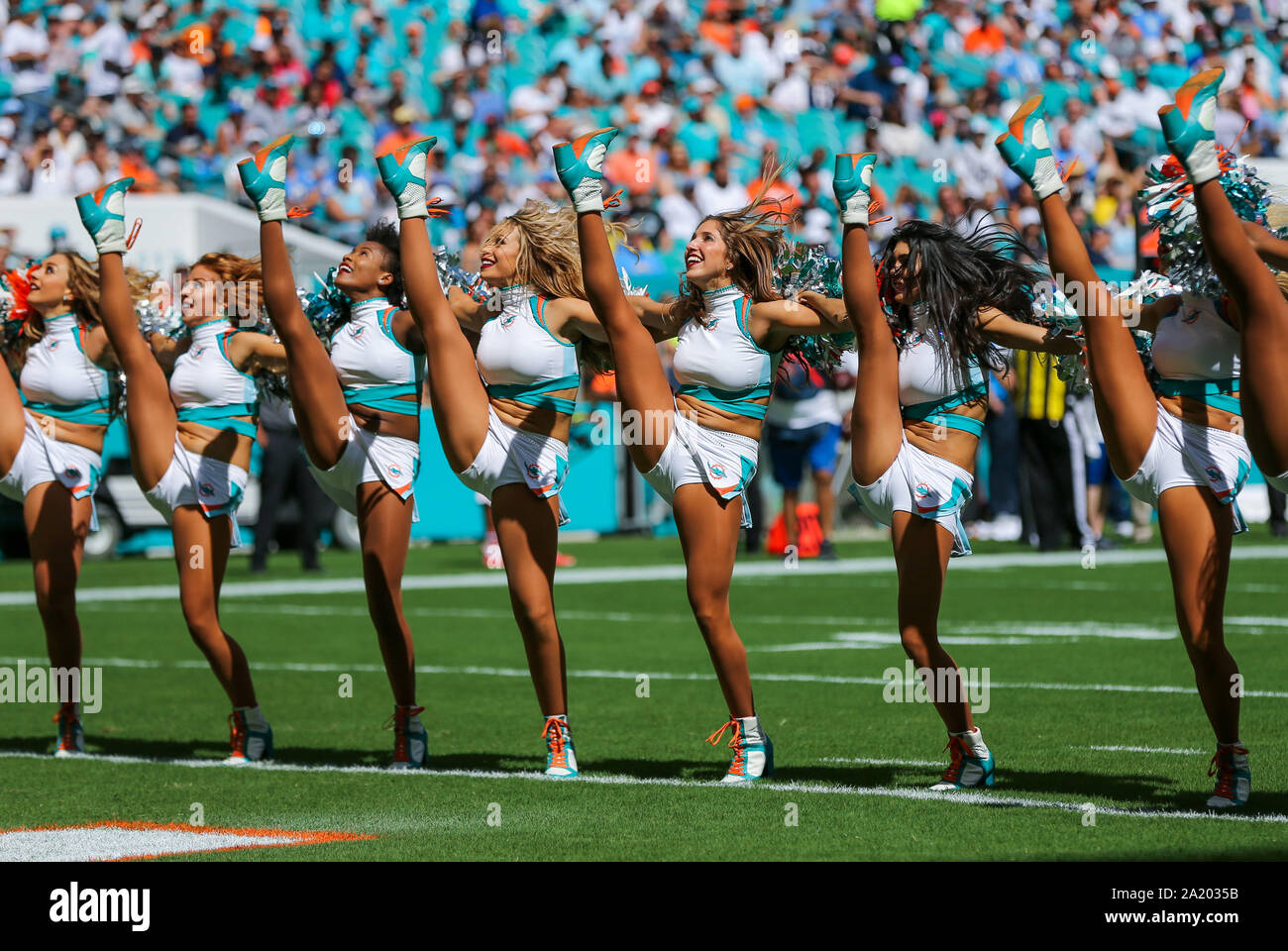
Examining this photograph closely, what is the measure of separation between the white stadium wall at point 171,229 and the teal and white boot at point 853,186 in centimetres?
1334

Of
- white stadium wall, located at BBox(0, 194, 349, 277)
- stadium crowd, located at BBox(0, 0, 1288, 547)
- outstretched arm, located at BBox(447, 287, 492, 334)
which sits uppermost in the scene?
stadium crowd, located at BBox(0, 0, 1288, 547)

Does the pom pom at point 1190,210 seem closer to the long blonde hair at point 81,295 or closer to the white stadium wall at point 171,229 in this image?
the long blonde hair at point 81,295

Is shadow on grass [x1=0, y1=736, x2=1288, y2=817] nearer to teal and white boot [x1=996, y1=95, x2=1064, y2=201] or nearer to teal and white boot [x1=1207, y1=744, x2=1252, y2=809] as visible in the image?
teal and white boot [x1=1207, y1=744, x2=1252, y2=809]

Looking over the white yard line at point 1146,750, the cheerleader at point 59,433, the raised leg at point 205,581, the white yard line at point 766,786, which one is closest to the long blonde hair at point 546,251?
the raised leg at point 205,581

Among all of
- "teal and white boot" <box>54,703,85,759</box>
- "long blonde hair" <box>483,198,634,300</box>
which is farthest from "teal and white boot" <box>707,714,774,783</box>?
"teal and white boot" <box>54,703,85,759</box>

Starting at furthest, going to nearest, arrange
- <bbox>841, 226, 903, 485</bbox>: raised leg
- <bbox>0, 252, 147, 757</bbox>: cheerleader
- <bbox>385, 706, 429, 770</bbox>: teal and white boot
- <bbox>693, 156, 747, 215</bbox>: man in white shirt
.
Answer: <bbox>693, 156, 747, 215</bbox>: man in white shirt → <bbox>0, 252, 147, 757</bbox>: cheerleader → <bbox>385, 706, 429, 770</bbox>: teal and white boot → <bbox>841, 226, 903, 485</bbox>: raised leg

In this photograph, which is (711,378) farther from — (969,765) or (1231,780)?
(1231,780)

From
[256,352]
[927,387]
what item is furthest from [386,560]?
[927,387]

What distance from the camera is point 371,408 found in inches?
264

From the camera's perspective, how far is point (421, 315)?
20.6 feet

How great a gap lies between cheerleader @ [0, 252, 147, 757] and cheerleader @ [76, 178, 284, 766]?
0.42 meters

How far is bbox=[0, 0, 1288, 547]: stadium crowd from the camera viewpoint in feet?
68.5

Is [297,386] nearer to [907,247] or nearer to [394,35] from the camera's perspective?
[907,247]

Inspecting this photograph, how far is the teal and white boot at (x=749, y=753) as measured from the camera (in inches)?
241
